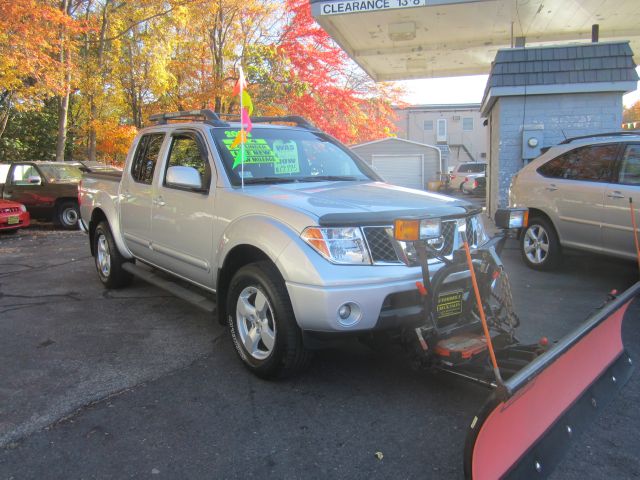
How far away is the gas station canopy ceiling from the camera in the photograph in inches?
355

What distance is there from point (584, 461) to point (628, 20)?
1034 cm

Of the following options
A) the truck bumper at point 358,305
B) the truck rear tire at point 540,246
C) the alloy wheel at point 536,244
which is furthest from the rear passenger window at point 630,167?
the truck bumper at point 358,305

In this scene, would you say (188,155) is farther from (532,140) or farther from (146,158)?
→ (532,140)

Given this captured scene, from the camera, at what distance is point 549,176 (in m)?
7.20

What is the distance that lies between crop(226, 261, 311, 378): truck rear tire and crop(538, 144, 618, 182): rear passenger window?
15.7ft

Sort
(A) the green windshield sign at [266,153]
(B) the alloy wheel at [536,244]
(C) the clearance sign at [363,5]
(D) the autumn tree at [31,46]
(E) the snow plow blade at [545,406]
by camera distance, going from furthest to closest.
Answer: (D) the autumn tree at [31,46] < (C) the clearance sign at [363,5] < (B) the alloy wheel at [536,244] < (A) the green windshield sign at [266,153] < (E) the snow plow blade at [545,406]

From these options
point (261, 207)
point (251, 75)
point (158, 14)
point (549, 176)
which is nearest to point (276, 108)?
point (251, 75)

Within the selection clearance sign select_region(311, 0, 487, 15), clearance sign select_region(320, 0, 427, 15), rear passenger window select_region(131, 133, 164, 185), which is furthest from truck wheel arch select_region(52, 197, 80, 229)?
rear passenger window select_region(131, 133, 164, 185)

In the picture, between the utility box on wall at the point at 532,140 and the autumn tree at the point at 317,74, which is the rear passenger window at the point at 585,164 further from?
the autumn tree at the point at 317,74

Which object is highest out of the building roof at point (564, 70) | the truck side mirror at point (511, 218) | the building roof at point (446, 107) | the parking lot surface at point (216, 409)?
the building roof at point (446, 107)

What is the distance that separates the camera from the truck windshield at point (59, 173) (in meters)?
13.3

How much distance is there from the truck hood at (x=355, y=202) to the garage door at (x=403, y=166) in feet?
92.0

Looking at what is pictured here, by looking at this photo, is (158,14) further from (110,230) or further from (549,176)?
(549,176)

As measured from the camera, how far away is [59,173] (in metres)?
13.5
